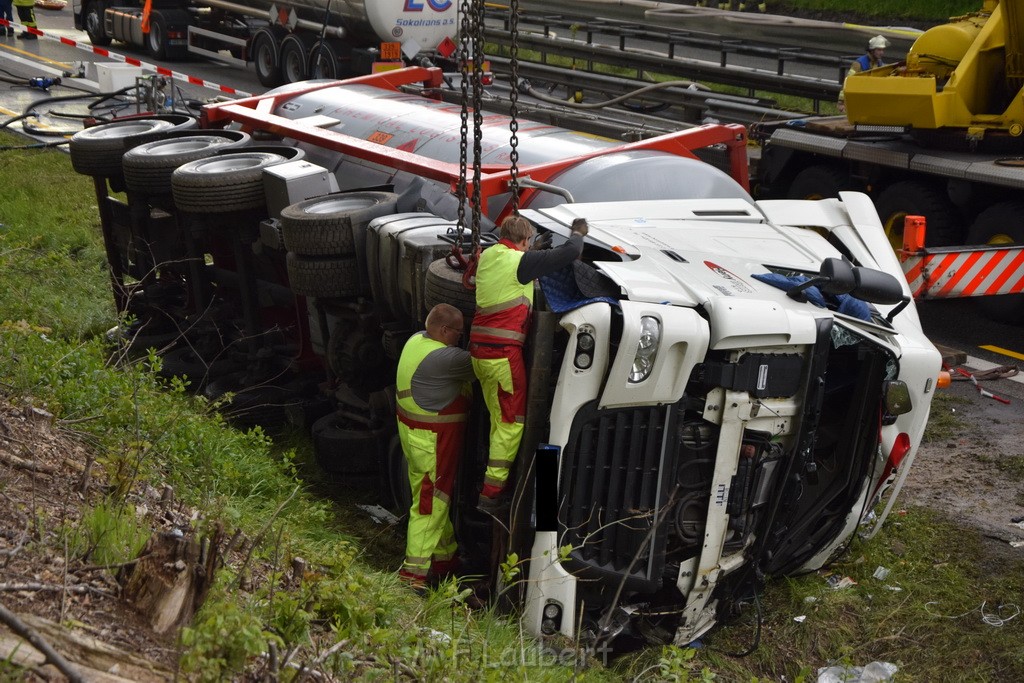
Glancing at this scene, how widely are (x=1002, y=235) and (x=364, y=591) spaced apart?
275 inches

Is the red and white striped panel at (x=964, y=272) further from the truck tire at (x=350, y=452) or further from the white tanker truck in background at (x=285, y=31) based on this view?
the white tanker truck in background at (x=285, y=31)

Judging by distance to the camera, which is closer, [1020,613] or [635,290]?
[635,290]

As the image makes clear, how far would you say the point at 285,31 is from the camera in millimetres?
20172

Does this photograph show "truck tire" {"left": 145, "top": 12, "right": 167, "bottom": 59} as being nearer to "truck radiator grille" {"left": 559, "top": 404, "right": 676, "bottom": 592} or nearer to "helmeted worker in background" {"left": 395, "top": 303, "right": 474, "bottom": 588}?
"helmeted worker in background" {"left": 395, "top": 303, "right": 474, "bottom": 588}

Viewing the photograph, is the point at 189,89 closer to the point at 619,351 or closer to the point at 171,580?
the point at 619,351

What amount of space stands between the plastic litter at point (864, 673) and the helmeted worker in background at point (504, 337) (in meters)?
1.51

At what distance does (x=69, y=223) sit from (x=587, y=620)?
26.3 ft

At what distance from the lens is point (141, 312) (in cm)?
856

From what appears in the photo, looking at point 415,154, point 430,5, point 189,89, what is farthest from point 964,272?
point 189,89

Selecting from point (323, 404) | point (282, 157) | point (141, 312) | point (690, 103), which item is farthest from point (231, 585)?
point (690, 103)

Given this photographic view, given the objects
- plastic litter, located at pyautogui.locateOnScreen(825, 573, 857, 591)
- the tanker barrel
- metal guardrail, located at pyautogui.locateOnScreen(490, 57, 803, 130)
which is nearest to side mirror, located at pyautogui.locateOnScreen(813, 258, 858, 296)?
plastic litter, located at pyautogui.locateOnScreen(825, 573, 857, 591)

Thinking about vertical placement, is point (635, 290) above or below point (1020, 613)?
above

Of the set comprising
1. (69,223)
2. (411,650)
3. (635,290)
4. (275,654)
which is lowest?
(69,223)

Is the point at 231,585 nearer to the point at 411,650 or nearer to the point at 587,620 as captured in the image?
the point at 411,650
